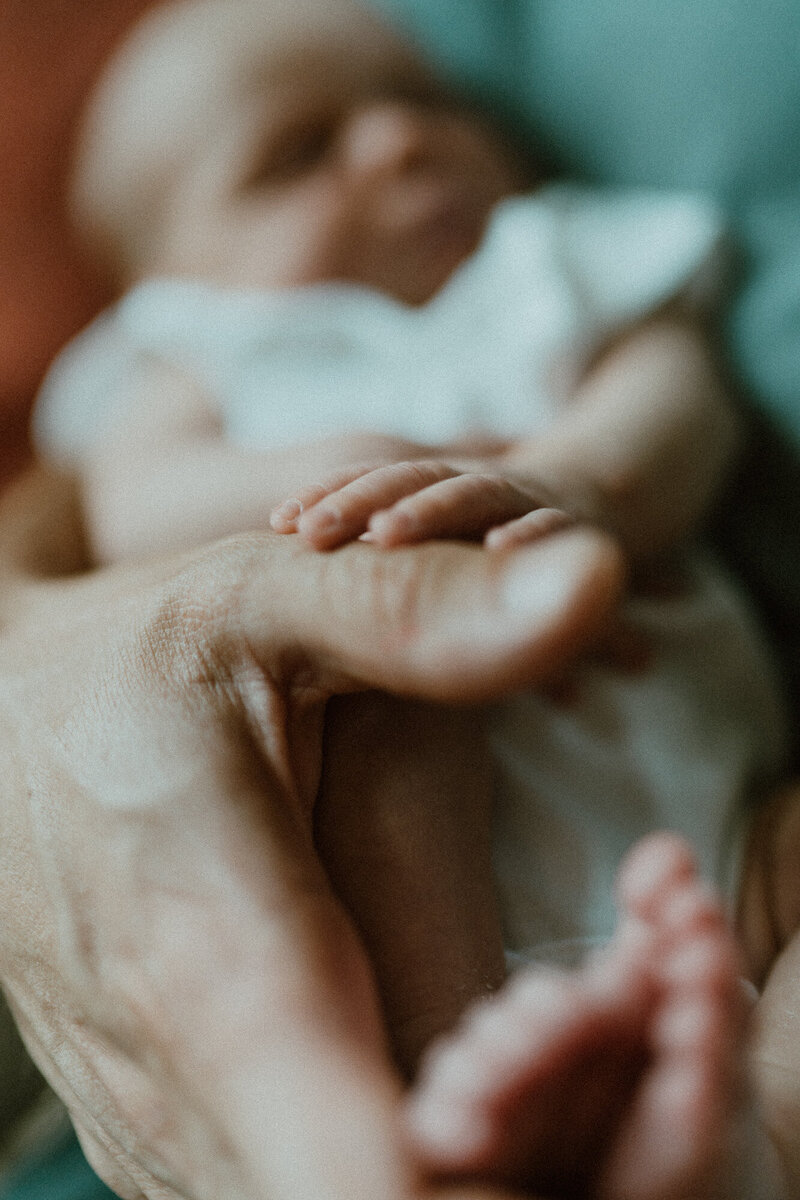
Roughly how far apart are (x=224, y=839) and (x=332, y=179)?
650 mm

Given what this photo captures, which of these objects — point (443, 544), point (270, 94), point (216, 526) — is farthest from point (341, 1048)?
point (270, 94)

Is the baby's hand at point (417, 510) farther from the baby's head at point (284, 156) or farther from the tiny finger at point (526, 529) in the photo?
the baby's head at point (284, 156)

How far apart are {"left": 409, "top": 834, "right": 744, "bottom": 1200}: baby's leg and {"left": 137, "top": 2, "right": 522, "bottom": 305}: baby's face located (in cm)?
64

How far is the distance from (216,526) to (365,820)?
0.78 feet

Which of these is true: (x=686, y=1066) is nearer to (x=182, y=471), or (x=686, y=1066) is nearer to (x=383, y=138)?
(x=182, y=471)

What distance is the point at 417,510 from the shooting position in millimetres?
311

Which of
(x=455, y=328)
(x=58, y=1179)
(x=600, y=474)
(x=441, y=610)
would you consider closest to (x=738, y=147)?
(x=455, y=328)

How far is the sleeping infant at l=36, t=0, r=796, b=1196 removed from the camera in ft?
0.81

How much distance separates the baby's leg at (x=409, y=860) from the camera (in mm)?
350

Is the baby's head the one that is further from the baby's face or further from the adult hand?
the adult hand

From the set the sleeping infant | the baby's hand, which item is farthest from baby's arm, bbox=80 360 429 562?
the baby's hand

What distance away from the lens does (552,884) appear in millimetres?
488

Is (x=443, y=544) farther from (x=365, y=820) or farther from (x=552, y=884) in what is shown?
(x=552, y=884)

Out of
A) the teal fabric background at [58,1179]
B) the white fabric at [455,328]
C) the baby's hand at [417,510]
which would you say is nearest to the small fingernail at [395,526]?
the baby's hand at [417,510]
